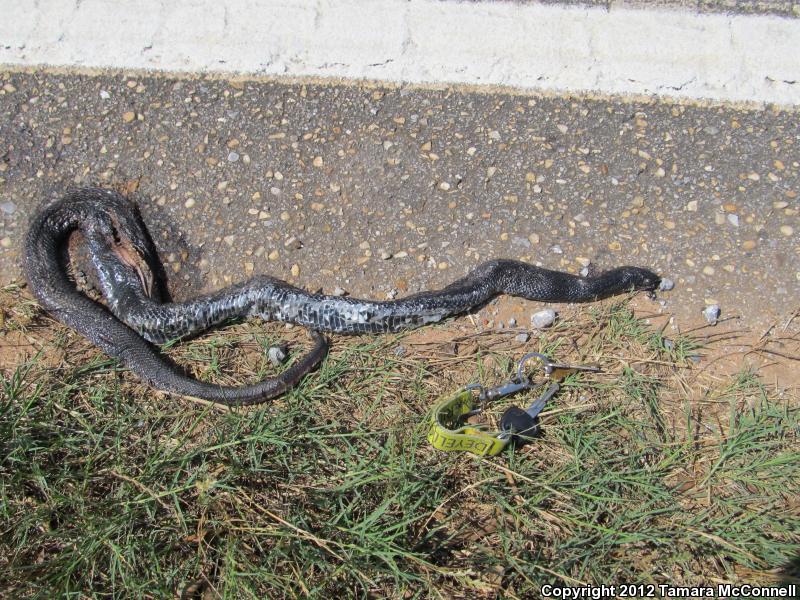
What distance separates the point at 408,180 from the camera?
3.51 meters

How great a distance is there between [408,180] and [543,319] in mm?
1077

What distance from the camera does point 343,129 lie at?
3.66 meters

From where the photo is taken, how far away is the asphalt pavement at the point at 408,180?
3283mm

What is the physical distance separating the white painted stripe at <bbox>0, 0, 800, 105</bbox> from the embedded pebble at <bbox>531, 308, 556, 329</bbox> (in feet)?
5.24

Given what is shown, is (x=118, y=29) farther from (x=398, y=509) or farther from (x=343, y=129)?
(x=398, y=509)

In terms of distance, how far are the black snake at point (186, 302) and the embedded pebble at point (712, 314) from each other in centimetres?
27

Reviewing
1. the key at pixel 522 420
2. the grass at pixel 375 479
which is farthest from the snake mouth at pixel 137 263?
the key at pixel 522 420

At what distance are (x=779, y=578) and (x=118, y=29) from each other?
14.6ft

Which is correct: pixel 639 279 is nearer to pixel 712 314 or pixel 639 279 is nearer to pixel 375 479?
pixel 712 314

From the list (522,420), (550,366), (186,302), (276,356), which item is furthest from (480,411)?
(186,302)

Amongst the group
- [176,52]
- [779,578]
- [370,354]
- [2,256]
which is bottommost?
[779,578]

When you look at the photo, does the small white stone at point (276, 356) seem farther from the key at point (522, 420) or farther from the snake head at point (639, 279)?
the snake head at point (639, 279)

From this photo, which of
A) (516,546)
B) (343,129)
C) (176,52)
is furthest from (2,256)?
(516,546)

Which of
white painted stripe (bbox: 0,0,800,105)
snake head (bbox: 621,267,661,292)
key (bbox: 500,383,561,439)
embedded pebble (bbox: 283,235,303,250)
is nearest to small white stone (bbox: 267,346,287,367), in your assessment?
embedded pebble (bbox: 283,235,303,250)
